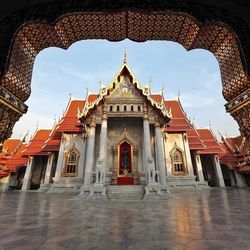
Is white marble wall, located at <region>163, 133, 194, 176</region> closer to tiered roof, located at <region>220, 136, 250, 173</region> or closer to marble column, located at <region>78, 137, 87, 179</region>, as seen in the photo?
tiered roof, located at <region>220, 136, 250, 173</region>

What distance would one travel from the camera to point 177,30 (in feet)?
9.68

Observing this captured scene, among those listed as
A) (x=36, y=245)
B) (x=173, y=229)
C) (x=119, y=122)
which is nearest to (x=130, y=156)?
(x=119, y=122)

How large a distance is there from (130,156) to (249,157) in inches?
518

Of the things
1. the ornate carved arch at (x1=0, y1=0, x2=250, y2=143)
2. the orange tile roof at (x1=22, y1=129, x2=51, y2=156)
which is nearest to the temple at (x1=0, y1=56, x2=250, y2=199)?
the orange tile roof at (x1=22, y1=129, x2=51, y2=156)

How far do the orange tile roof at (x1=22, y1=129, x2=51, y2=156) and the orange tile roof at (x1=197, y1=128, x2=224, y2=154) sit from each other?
16.9 meters

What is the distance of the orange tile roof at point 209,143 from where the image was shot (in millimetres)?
19127

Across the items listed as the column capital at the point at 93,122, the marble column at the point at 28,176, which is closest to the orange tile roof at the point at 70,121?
the column capital at the point at 93,122

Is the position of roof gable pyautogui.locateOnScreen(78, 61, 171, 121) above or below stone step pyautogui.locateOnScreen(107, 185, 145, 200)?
above

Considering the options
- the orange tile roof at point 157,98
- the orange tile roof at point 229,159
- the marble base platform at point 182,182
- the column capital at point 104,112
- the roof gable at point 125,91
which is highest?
the orange tile roof at point 157,98

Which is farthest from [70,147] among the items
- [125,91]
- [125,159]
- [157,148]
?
[157,148]

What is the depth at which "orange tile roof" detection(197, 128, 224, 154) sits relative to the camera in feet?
62.8

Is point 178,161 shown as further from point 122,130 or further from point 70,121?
point 70,121

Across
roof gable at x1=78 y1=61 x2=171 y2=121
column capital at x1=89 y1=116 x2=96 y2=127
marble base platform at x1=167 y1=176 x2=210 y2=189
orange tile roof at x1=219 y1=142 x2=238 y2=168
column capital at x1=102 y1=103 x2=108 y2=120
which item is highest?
roof gable at x1=78 y1=61 x2=171 y2=121

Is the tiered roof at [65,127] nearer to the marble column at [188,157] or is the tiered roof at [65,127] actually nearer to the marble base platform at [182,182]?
the marble base platform at [182,182]
